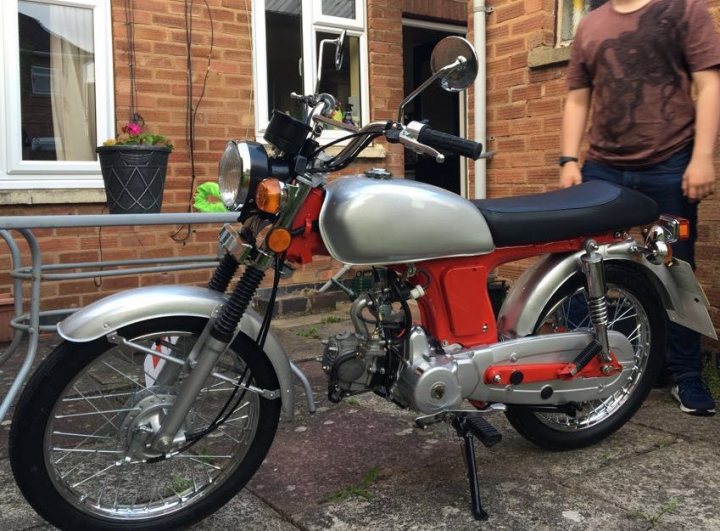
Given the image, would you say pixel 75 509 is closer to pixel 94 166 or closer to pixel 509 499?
pixel 509 499

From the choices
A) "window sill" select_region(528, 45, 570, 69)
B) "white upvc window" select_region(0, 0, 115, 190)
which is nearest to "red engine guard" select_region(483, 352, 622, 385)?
"window sill" select_region(528, 45, 570, 69)

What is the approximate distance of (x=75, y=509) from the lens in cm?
207

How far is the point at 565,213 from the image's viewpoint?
8.10 ft

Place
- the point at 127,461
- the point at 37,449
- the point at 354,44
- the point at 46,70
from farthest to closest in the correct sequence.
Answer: the point at 354,44 → the point at 46,70 → the point at 127,461 → the point at 37,449

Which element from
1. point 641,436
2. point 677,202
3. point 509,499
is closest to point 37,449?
point 509,499

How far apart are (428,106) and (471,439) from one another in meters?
6.30

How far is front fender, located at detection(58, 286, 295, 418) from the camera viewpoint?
2.00 m

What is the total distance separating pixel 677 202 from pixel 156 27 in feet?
11.7

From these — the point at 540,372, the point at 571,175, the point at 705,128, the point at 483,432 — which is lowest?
the point at 483,432

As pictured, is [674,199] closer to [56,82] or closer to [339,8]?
[339,8]

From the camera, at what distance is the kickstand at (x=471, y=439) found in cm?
227

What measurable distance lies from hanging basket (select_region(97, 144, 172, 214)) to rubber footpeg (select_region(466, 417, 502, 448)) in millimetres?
2284

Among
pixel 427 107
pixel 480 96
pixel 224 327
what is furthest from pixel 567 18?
pixel 427 107

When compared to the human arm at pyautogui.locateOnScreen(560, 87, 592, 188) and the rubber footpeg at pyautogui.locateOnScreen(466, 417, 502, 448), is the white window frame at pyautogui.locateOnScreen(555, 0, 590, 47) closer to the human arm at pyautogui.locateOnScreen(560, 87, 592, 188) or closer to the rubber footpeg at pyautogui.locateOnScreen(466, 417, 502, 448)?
the human arm at pyautogui.locateOnScreen(560, 87, 592, 188)
